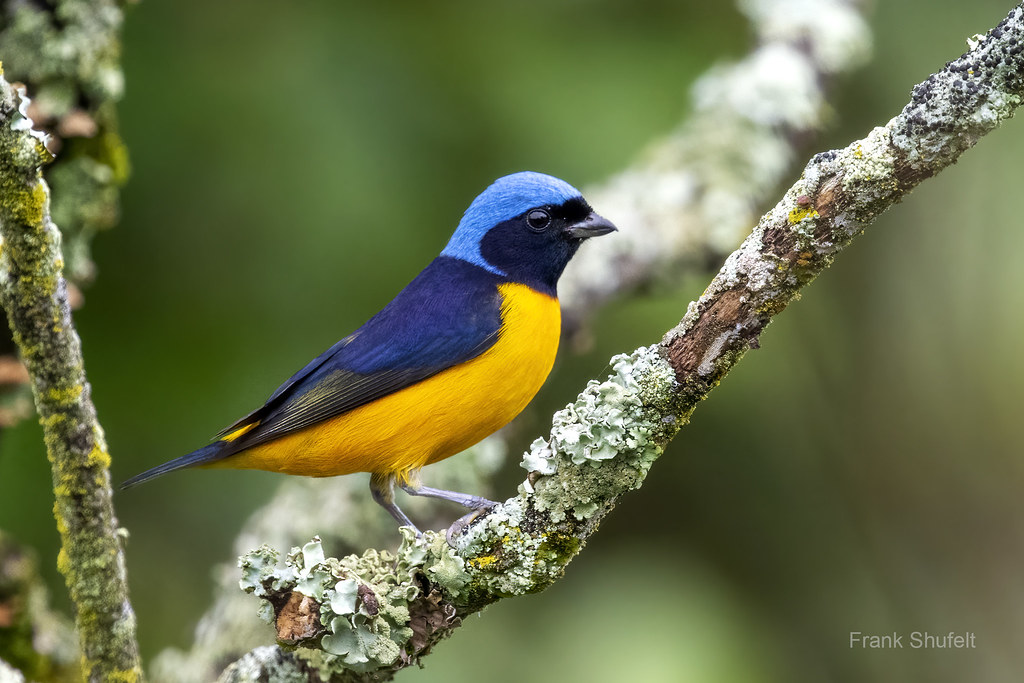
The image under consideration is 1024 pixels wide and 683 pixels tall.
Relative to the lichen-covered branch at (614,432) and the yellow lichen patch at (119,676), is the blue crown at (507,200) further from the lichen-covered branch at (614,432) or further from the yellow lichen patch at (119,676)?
the yellow lichen patch at (119,676)

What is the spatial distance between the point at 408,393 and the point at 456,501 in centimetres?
43

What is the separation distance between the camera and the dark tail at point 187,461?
3.42 meters

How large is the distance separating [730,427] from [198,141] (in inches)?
121

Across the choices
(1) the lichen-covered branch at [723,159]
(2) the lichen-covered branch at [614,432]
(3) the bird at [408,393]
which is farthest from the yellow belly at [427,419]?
(1) the lichen-covered branch at [723,159]

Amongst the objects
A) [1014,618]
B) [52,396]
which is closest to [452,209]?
[52,396]

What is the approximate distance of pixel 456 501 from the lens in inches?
131

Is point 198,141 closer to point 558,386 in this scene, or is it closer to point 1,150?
point 558,386

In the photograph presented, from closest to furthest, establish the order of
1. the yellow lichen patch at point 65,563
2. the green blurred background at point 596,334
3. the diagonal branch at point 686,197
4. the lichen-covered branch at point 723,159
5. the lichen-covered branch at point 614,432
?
the lichen-covered branch at point 614,432
the yellow lichen patch at point 65,563
the diagonal branch at point 686,197
the green blurred background at point 596,334
the lichen-covered branch at point 723,159

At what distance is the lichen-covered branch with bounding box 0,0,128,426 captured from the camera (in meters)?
3.67

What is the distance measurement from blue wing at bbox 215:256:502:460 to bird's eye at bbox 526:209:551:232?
38cm

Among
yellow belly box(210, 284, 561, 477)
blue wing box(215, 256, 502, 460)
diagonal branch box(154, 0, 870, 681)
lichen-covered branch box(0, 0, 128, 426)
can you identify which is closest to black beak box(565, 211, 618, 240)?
blue wing box(215, 256, 502, 460)

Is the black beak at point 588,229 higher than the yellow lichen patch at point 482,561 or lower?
higher

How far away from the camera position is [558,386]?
17.3 feet

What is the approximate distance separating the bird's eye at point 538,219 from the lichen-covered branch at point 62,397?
1868 millimetres
